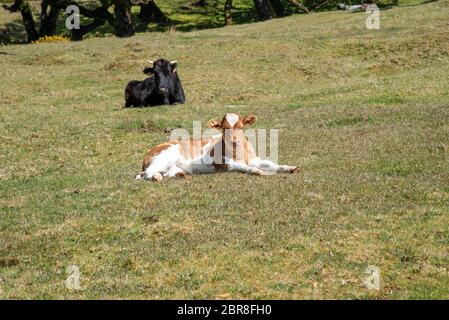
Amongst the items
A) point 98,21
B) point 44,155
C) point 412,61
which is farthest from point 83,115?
point 98,21

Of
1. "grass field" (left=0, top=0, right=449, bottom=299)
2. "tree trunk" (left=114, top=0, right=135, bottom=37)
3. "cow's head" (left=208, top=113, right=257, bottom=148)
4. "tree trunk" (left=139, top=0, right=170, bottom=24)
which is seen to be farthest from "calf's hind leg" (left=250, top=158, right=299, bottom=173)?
"tree trunk" (left=139, top=0, right=170, bottom=24)

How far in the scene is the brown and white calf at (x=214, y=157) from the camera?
15.3 m

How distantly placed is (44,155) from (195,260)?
1059cm

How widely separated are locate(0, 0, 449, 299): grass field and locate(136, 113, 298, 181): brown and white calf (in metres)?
0.48

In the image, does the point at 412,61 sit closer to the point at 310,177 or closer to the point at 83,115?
the point at 83,115

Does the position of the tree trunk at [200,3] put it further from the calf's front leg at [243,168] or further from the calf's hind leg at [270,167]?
the calf's front leg at [243,168]

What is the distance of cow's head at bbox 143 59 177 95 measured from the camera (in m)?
26.6

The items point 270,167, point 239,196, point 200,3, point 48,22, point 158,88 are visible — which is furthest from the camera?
point 200,3

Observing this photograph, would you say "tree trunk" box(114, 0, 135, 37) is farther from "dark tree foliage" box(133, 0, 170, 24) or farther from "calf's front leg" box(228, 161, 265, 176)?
"calf's front leg" box(228, 161, 265, 176)

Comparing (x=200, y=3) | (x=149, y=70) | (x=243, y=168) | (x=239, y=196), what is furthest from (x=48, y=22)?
(x=239, y=196)

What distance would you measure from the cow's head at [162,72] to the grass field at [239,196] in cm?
122

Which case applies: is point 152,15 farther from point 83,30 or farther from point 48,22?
Result: point 48,22

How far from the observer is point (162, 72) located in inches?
1056

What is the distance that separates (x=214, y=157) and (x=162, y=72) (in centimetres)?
1183
